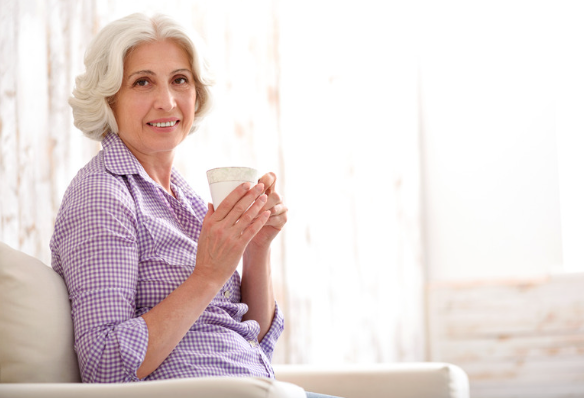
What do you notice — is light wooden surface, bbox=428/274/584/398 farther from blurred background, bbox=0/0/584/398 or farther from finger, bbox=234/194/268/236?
finger, bbox=234/194/268/236

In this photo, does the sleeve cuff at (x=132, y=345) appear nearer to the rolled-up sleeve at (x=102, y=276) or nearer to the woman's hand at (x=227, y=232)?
the rolled-up sleeve at (x=102, y=276)

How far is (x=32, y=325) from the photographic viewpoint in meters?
1.25

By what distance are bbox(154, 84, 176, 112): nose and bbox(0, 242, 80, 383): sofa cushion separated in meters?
0.46

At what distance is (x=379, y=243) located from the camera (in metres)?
3.21

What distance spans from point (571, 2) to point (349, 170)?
1.34 metres

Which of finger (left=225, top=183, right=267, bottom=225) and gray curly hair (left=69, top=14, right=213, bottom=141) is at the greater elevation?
gray curly hair (left=69, top=14, right=213, bottom=141)

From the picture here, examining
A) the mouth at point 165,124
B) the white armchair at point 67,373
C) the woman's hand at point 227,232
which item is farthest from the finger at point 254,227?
the mouth at point 165,124

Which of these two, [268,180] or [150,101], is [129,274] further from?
[150,101]

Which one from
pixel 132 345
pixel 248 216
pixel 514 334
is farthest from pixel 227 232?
pixel 514 334

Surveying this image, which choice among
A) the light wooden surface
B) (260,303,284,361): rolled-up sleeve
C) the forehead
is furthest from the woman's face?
the light wooden surface

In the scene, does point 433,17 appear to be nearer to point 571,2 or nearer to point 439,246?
point 571,2

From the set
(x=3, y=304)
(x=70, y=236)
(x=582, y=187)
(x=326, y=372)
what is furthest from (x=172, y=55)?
(x=582, y=187)

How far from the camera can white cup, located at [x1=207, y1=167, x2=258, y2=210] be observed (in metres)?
1.31

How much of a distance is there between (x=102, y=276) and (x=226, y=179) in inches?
11.5
